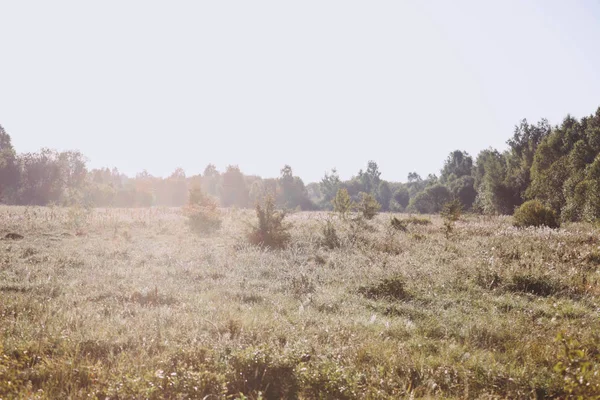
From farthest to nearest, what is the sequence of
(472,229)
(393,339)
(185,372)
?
(472,229), (393,339), (185,372)

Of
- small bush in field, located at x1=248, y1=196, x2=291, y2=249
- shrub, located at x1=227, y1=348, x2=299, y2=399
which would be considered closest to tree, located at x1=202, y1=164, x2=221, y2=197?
small bush in field, located at x1=248, y1=196, x2=291, y2=249

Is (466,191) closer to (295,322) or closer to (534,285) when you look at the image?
(534,285)

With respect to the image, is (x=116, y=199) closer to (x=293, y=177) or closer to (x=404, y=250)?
(x=293, y=177)

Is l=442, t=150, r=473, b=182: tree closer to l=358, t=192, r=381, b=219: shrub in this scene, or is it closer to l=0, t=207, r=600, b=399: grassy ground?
l=358, t=192, r=381, b=219: shrub

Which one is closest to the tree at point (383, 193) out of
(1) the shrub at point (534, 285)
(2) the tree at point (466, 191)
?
(2) the tree at point (466, 191)

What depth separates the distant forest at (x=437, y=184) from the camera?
1101 inches

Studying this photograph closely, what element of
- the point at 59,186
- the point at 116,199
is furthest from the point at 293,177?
the point at 59,186

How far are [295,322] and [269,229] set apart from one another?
977 cm

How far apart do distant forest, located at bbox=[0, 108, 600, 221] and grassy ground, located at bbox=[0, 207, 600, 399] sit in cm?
878

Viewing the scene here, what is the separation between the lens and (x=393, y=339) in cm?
545

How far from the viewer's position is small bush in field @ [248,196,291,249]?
1519cm

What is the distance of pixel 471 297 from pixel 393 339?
3310 mm

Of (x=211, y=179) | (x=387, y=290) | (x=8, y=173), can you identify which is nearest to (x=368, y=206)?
(x=387, y=290)

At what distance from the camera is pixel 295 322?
19.8 ft
